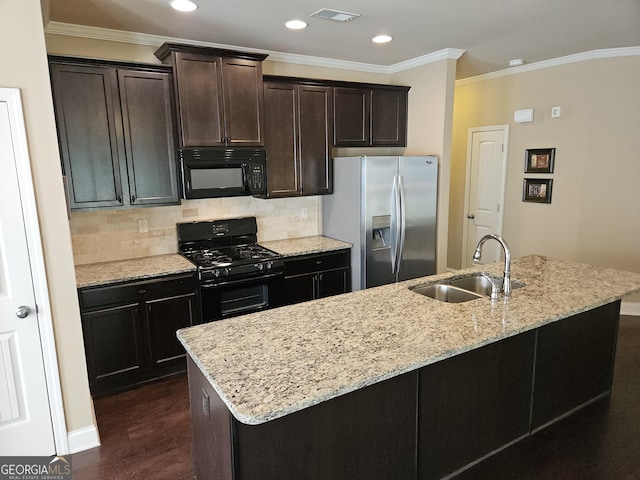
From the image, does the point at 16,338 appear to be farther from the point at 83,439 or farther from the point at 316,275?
the point at 316,275

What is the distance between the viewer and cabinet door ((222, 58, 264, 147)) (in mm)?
3477

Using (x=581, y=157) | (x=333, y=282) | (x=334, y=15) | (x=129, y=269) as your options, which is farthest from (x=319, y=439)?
(x=581, y=157)

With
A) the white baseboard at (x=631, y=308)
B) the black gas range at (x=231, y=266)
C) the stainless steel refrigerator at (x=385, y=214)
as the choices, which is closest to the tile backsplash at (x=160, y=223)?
the black gas range at (x=231, y=266)

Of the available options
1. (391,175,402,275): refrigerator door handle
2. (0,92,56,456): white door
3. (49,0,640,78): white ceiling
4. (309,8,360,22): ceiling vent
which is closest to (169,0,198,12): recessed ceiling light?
(49,0,640,78): white ceiling

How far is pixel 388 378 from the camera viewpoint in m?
1.64

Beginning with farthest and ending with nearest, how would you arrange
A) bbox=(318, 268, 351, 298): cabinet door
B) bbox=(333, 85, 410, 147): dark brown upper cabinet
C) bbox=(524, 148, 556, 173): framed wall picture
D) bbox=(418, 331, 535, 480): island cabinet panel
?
1. bbox=(524, 148, 556, 173): framed wall picture
2. bbox=(333, 85, 410, 147): dark brown upper cabinet
3. bbox=(318, 268, 351, 298): cabinet door
4. bbox=(418, 331, 535, 480): island cabinet panel

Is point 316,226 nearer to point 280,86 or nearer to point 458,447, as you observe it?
point 280,86

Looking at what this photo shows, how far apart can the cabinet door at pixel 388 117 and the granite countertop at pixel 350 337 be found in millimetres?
2249

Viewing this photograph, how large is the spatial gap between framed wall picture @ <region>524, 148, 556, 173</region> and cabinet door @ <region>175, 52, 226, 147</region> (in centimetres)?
355

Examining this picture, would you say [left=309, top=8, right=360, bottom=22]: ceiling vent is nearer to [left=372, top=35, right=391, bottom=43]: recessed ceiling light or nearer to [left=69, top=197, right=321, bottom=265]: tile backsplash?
[left=372, top=35, right=391, bottom=43]: recessed ceiling light

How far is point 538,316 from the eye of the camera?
82.9 inches

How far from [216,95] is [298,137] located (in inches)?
34.8

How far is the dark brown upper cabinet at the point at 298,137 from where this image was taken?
386cm

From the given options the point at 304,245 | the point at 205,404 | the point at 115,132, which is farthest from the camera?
the point at 304,245
